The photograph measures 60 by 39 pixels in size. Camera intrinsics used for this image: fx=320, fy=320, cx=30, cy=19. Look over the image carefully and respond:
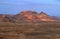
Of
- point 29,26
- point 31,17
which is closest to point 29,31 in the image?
point 29,26

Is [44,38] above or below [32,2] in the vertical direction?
below

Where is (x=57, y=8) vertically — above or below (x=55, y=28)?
above

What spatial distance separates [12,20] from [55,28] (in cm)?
68

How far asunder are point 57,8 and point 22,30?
647mm

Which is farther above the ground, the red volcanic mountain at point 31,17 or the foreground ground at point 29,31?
the red volcanic mountain at point 31,17

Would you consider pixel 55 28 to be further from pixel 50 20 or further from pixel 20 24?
pixel 20 24

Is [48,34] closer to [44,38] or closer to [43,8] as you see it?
[44,38]

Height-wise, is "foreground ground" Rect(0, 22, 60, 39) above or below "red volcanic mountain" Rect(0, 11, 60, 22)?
below

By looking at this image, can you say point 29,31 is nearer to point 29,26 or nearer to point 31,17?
point 29,26

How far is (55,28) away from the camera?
498 centimetres

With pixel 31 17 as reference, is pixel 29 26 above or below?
below

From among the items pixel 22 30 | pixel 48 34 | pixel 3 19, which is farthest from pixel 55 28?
pixel 3 19

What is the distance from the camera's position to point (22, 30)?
497cm

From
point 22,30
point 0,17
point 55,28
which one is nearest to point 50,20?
point 55,28
